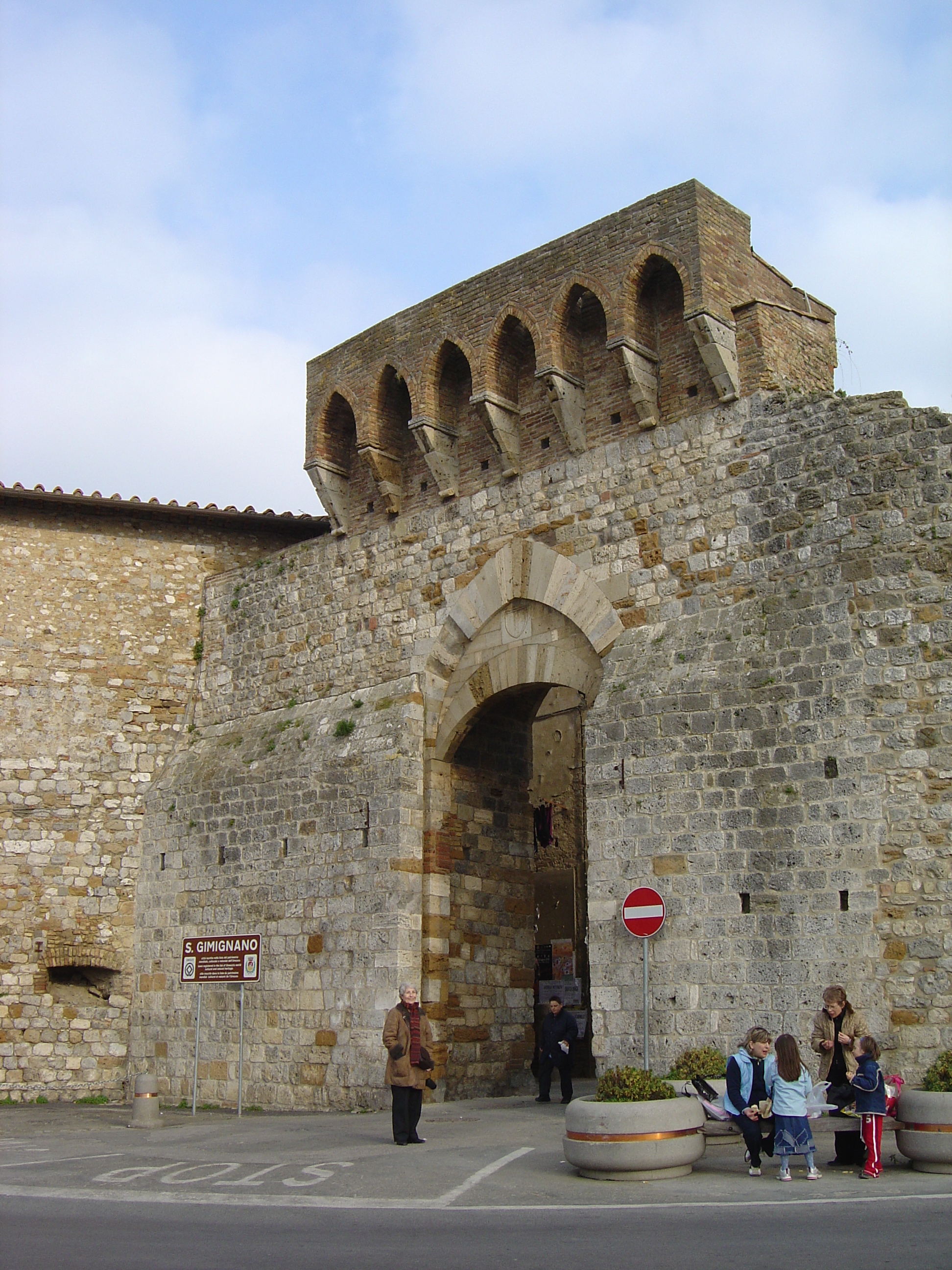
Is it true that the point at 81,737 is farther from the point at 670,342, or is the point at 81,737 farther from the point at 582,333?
the point at 670,342

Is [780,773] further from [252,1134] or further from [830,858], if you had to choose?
[252,1134]

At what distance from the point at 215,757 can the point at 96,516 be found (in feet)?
12.9

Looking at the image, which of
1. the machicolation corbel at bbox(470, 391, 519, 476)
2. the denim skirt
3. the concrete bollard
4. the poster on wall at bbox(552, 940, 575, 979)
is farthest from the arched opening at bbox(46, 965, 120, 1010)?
the denim skirt

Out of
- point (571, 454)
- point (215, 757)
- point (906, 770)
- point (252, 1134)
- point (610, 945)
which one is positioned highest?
point (571, 454)

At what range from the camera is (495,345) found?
48.2ft

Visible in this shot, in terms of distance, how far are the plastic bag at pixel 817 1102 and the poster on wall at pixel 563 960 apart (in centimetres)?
1129

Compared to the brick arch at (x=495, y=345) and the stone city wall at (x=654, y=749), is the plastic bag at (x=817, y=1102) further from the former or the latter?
the brick arch at (x=495, y=345)

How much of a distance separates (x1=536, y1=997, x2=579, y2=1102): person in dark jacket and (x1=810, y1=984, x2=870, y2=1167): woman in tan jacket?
197 inches

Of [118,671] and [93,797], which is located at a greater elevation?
[118,671]

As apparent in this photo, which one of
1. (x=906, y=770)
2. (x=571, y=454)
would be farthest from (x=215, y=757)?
(x=906, y=770)

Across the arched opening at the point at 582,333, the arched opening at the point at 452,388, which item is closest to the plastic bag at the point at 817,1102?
the arched opening at the point at 582,333

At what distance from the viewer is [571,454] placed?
14.0 m

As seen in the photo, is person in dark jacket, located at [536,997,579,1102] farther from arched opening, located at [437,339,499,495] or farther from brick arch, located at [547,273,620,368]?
brick arch, located at [547,273,620,368]

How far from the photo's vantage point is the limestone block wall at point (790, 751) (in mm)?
10453
